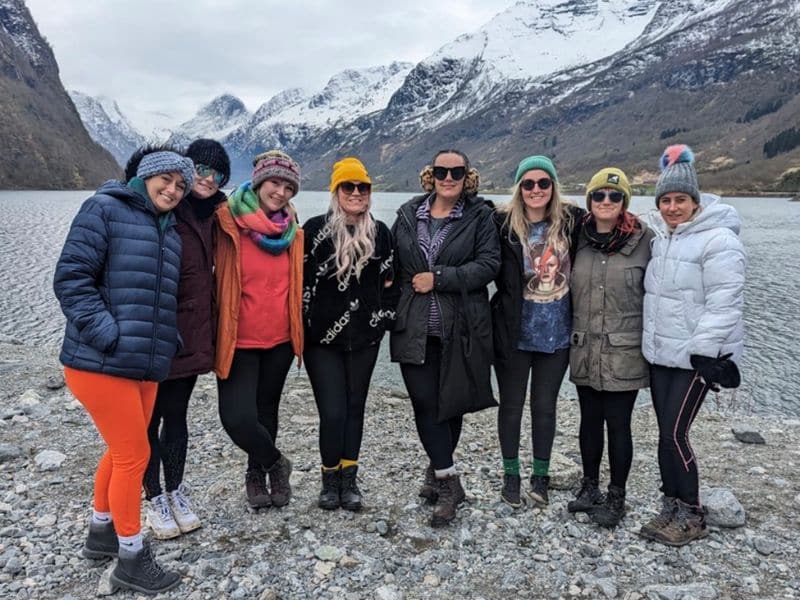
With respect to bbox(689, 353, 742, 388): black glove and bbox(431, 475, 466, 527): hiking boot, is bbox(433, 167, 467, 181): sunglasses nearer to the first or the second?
bbox(689, 353, 742, 388): black glove

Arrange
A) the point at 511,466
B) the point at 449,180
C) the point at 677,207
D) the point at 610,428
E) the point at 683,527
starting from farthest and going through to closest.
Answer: the point at 511,466 < the point at 610,428 < the point at 683,527 < the point at 449,180 < the point at 677,207

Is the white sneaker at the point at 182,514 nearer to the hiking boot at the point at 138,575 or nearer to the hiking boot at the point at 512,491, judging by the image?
the hiking boot at the point at 138,575

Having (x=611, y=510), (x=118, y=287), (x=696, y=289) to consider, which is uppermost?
(x=118, y=287)

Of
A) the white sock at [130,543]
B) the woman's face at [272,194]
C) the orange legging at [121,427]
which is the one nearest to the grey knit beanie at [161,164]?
the woman's face at [272,194]

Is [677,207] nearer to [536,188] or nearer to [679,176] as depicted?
[679,176]

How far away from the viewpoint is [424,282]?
525 centimetres

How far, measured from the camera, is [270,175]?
5.10 m

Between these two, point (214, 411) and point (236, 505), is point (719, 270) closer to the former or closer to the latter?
point (236, 505)

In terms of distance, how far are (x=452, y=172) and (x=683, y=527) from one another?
13.6ft

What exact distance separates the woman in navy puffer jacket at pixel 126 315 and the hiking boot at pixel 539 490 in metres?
3.76

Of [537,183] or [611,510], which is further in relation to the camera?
[611,510]

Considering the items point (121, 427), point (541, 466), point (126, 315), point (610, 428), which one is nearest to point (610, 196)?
point (610, 428)

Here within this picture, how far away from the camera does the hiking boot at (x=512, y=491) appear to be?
6.22 m

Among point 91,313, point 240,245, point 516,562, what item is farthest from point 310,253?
point 516,562
